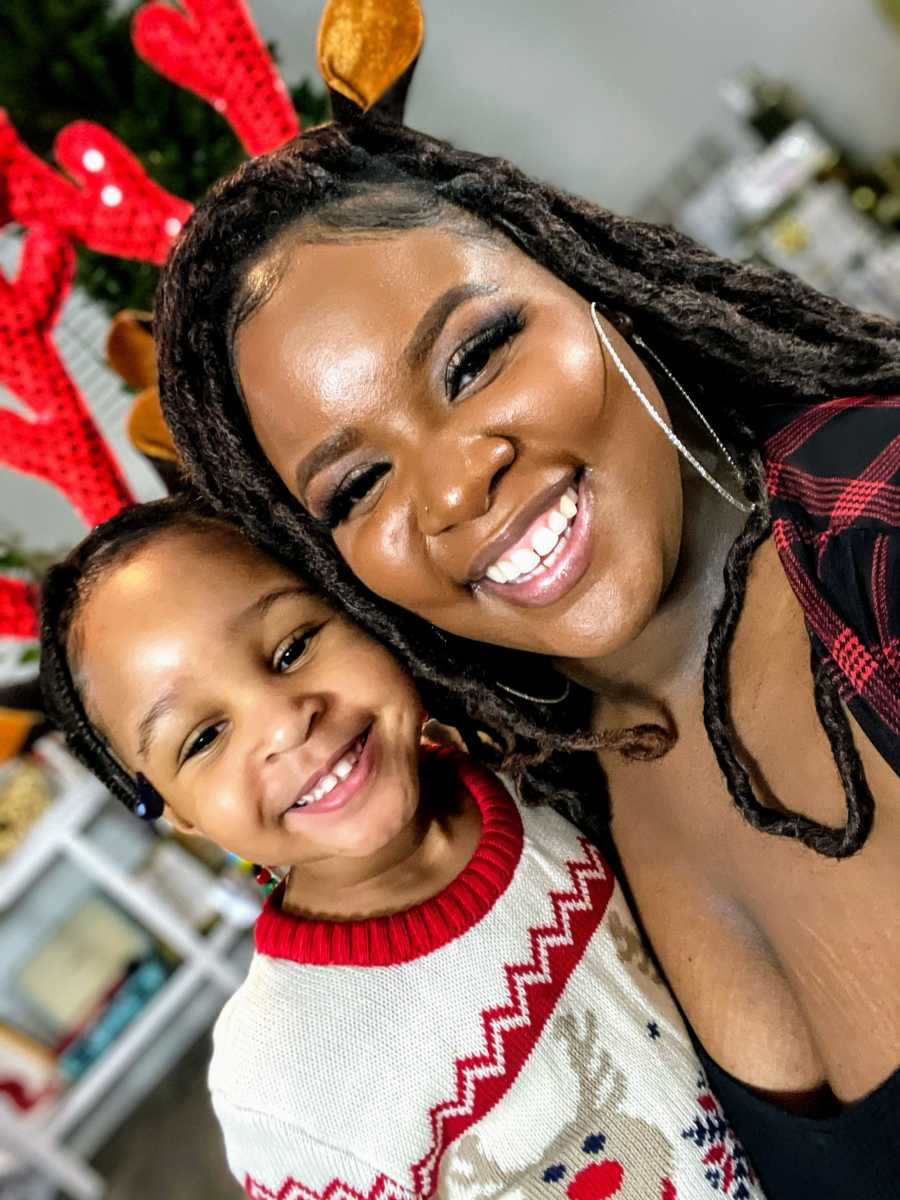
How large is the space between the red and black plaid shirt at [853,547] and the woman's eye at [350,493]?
379 mm

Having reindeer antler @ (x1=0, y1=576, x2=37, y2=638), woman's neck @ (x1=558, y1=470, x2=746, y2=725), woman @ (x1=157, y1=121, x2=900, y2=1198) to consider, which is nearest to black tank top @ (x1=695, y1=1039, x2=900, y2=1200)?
woman @ (x1=157, y1=121, x2=900, y2=1198)

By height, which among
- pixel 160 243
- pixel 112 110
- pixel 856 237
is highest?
pixel 112 110

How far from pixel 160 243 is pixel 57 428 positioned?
0.31 m

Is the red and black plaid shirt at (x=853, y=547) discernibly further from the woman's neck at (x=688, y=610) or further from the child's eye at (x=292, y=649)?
the child's eye at (x=292, y=649)

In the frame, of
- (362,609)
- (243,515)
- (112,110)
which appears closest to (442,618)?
(362,609)

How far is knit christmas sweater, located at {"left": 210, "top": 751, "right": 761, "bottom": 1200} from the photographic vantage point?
93 cm

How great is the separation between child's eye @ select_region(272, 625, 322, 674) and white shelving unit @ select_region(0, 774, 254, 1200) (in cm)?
169

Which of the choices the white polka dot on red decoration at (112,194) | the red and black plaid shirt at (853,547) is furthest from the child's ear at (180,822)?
the white polka dot on red decoration at (112,194)

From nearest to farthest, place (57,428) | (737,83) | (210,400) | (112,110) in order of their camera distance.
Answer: (210,400) → (57,428) → (112,110) → (737,83)

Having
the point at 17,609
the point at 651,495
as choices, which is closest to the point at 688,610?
the point at 651,495

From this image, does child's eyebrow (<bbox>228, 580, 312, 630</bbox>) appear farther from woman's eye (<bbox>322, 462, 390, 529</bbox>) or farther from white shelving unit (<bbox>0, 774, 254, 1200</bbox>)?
white shelving unit (<bbox>0, 774, 254, 1200</bbox>)

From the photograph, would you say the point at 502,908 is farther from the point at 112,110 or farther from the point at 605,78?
the point at 605,78

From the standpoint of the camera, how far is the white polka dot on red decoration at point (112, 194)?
1.28 meters

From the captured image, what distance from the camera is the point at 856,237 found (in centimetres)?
366
